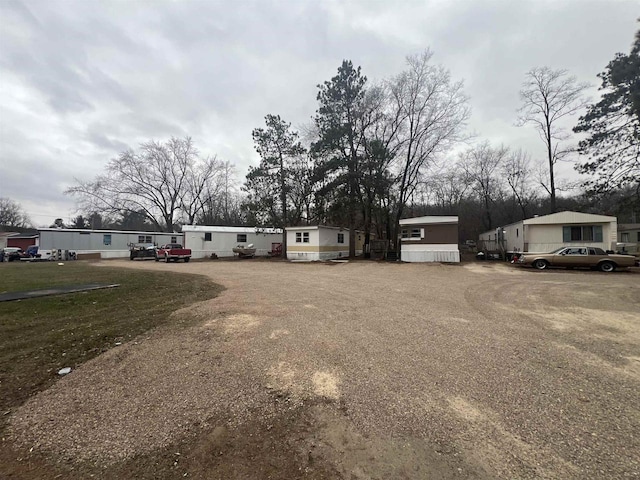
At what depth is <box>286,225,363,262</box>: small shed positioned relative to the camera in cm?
2292

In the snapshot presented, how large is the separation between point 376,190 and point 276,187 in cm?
875

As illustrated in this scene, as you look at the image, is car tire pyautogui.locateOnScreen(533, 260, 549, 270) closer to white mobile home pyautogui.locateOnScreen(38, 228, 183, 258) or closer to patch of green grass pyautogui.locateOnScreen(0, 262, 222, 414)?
patch of green grass pyautogui.locateOnScreen(0, 262, 222, 414)

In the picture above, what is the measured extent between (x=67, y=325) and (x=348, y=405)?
5639 millimetres

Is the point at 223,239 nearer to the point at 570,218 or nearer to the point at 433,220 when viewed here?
the point at 433,220

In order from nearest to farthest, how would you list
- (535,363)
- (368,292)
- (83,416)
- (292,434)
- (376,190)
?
(292,434), (83,416), (535,363), (368,292), (376,190)

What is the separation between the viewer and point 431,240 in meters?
20.2

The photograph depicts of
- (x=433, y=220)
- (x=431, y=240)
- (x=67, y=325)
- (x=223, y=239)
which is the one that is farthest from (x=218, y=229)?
(x=67, y=325)

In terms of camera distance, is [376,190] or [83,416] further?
[376,190]

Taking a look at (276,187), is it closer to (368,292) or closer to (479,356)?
(368,292)

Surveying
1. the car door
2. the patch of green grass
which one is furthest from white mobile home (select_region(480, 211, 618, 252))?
the patch of green grass

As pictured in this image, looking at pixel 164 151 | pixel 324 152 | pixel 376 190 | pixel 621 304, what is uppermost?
pixel 164 151

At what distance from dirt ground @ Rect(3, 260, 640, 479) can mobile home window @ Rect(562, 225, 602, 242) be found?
652 inches

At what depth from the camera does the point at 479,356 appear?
398 cm

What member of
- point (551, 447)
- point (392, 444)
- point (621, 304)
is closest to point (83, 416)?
point (392, 444)
